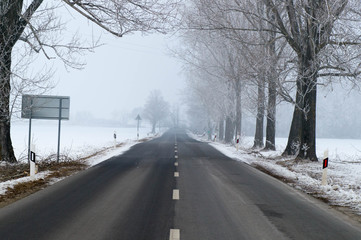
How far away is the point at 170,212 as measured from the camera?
6770 millimetres

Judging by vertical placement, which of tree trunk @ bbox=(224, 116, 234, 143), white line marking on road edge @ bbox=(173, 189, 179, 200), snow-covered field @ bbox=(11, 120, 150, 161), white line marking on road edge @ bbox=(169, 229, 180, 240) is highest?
tree trunk @ bbox=(224, 116, 234, 143)

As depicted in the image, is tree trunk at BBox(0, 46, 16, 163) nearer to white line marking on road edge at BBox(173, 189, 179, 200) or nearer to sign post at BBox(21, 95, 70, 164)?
sign post at BBox(21, 95, 70, 164)

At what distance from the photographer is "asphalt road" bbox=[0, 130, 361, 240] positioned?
5469 millimetres

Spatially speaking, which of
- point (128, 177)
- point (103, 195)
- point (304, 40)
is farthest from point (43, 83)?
point (304, 40)

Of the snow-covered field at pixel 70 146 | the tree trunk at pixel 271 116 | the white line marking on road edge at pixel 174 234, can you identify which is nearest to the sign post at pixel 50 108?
the snow-covered field at pixel 70 146

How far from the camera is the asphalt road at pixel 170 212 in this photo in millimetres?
5469

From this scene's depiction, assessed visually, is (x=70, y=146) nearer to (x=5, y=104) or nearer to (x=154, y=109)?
(x=5, y=104)

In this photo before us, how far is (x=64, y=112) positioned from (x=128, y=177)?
18.4 feet

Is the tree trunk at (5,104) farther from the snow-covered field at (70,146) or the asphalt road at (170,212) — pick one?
the asphalt road at (170,212)

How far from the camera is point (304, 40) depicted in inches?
631

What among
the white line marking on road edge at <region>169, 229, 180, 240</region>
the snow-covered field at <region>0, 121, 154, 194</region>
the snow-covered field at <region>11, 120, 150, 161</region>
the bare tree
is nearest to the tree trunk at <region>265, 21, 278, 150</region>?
the snow-covered field at <region>0, 121, 154, 194</region>

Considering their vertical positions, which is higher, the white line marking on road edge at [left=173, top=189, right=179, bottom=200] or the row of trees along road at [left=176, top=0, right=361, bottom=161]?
the row of trees along road at [left=176, top=0, right=361, bottom=161]

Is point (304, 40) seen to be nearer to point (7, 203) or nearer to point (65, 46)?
point (65, 46)

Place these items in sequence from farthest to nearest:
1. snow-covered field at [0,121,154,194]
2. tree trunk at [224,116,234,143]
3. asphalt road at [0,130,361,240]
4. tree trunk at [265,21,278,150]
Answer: tree trunk at [224,116,234,143], tree trunk at [265,21,278,150], snow-covered field at [0,121,154,194], asphalt road at [0,130,361,240]
